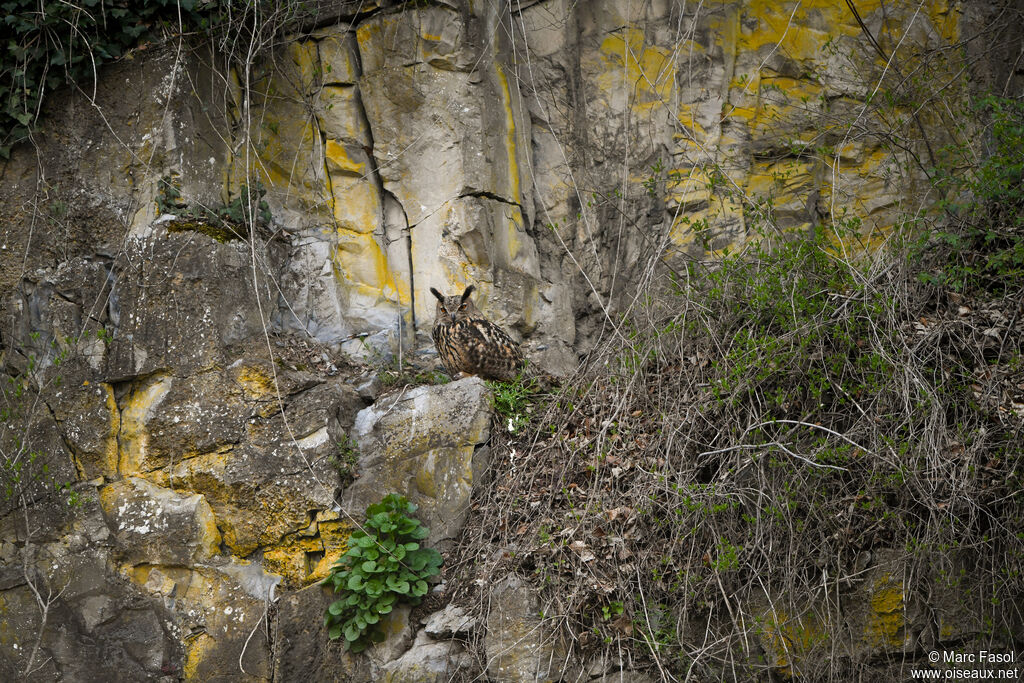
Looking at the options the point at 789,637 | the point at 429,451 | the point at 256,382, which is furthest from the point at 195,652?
the point at 789,637

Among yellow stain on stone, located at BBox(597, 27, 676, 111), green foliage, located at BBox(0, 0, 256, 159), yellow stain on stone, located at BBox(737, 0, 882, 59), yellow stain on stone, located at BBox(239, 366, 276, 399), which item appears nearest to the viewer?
yellow stain on stone, located at BBox(239, 366, 276, 399)

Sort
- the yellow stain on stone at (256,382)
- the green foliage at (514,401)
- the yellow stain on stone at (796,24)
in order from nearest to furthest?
the yellow stain on stone at (256,382) → the green foliage at (514,401) → the yellow stain on stone at (796,24)

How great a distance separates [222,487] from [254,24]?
256 centimetres

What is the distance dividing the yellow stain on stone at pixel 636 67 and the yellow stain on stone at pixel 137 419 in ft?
10.9

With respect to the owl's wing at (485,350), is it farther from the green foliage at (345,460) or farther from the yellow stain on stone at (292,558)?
the yellow stain on stone at (292,558)

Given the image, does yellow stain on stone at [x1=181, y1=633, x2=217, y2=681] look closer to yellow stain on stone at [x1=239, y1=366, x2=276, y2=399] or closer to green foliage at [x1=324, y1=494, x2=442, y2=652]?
green foliage at [x1=324, y1=494, x2=442, y2=652]

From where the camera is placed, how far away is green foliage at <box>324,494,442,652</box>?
12.4 ft

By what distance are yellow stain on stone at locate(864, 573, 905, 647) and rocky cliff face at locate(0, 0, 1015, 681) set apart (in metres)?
1.45

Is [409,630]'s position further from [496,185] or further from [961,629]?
[496,185]

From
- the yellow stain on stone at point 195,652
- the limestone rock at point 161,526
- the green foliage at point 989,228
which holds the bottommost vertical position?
the yellow stain on stone at point 195,652

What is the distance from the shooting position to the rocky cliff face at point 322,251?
4.00 m

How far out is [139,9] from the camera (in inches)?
182

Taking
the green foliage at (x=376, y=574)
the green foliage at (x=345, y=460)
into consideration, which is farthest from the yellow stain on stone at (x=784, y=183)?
the green foliage at (x=376, y=574)

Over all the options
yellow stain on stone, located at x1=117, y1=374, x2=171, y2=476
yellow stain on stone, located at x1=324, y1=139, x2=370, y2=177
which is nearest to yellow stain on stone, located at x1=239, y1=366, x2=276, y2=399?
yellow stain on stone, located at x1=117, y1=374, x2=171, y2=476
